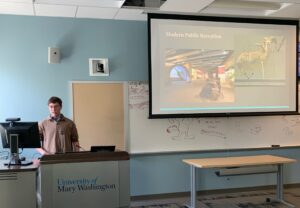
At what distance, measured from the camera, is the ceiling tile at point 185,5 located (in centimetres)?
434

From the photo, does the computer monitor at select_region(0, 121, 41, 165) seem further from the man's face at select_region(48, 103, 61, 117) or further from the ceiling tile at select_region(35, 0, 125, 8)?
the ceiling tile at select_region(35, 0, 125, 8)

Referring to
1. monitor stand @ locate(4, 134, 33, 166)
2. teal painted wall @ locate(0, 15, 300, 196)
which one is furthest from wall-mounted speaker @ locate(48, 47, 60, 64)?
monitor stand @ locate(4, 134, 33, 166)

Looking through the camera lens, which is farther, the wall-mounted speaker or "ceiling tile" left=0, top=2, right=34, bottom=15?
the wall-mounted speaker

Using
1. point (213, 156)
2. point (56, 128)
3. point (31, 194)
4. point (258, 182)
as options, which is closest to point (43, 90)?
point (56, 128)

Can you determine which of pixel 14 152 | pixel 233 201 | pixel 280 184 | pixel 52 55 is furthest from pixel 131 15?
pixel 280 184

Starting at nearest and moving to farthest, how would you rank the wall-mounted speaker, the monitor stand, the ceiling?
the monitor stand → the ceiling → the wall-mounted speaker

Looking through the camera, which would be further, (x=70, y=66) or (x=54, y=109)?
(x=70, y=66)

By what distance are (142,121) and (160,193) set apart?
114 centimetres

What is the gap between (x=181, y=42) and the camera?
5.10 metres

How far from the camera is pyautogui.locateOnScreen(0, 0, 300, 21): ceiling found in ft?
14.1

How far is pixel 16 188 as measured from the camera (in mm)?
3350

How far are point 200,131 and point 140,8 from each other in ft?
6.84

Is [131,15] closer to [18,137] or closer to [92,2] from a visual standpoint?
[92,2]

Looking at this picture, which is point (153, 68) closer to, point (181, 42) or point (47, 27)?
point (181, 42)
